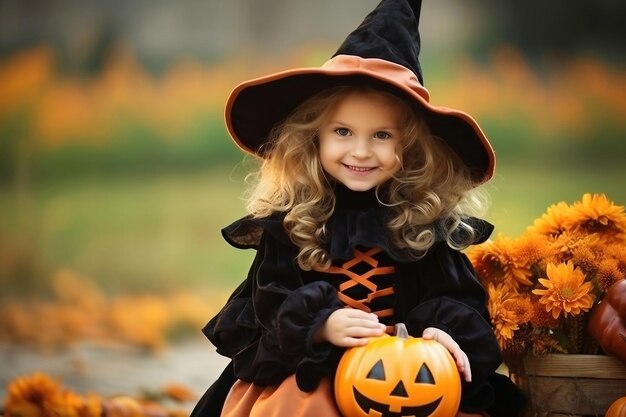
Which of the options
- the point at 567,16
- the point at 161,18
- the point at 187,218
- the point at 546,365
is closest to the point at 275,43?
the point at 161,18

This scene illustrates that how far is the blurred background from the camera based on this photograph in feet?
11.8

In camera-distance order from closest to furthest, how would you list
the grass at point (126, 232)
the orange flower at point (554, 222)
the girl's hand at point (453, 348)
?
the girl's hand at point (453, 348) → the orange flower at point (554, 222) → the grass at point (126, 232)

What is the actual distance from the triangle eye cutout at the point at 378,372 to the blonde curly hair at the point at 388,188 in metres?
0.31

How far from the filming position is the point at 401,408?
1.90 metres

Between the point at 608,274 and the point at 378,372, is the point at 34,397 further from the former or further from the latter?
the point at 608,274

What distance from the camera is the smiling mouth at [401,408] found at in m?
1.91

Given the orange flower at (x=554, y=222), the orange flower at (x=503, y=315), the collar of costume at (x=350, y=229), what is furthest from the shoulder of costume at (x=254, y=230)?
the orange flower at (x=554, y=222)

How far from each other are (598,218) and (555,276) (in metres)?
0.21

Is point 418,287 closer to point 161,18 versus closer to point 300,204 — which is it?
point 300,204

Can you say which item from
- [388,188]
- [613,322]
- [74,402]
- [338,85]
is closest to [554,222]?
[613,322]

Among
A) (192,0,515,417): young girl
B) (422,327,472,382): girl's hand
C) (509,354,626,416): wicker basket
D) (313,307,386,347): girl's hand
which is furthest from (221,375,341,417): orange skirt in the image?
(509,354,626,416): wicker basket

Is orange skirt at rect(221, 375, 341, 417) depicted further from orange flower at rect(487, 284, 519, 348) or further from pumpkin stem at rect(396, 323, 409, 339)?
orange flower at rect(487, 284, 519, 348)

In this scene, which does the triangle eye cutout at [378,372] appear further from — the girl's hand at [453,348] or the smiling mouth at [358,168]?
the smiling mouth at [358,168]

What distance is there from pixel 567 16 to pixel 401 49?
5.28 ft
